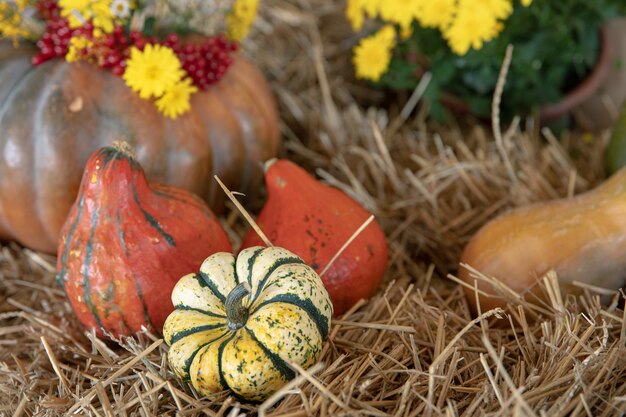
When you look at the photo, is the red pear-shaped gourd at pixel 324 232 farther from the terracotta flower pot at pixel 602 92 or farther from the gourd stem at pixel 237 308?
the terracotta flower pot at pixel 602 92

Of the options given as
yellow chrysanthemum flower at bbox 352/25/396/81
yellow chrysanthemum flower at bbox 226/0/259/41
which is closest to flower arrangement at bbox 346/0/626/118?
yellow chrysanthemum flower at bbox 352/25/396/81

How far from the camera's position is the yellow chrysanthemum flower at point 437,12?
91.6 inches

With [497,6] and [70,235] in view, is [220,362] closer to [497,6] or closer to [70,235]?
[70,235]

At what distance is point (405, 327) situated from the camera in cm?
156

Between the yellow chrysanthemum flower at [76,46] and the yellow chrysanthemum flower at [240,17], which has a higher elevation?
the yellow chrysanthemum flower at [240,17]

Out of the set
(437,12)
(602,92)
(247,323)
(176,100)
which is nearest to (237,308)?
(247,323)

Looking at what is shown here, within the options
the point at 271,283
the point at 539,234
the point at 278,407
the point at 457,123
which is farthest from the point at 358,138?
the point at 278,407

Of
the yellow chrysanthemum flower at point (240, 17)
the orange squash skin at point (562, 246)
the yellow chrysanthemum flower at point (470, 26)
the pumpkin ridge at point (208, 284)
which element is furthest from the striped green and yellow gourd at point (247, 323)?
the yellow chrysanthemum flower at point (470, 26)

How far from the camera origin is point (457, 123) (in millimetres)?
2961

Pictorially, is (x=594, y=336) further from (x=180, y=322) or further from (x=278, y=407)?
(x=180, y=322)

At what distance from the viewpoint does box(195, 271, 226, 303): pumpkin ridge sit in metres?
1.47

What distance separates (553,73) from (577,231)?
3.49ft

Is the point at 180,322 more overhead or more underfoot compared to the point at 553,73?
more underfoot

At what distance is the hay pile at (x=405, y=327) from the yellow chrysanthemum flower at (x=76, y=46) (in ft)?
1.95
